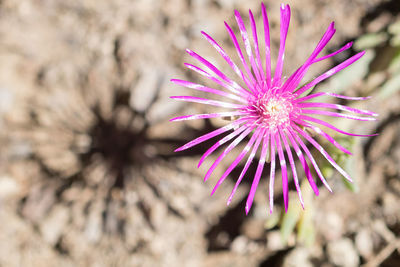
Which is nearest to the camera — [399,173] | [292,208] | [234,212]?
[292,208]

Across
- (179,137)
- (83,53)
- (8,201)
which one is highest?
(83,53)

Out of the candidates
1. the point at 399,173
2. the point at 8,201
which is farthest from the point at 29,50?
the point at 399,173

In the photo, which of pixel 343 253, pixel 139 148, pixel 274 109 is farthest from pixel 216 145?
pixel 343 253

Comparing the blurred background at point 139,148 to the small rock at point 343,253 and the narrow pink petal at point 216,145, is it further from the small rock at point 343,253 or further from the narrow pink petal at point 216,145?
the narrow pink petal at point 216,145

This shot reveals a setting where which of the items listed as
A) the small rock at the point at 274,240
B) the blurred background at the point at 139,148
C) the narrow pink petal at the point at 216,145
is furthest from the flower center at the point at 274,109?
the small rock at the point at 274,240

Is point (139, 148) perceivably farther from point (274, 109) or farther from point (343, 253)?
point (343, 253)

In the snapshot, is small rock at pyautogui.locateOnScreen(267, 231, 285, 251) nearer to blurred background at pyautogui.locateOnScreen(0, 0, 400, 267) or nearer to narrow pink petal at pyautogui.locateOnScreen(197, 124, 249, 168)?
blurred background at pyautogui.locateOnScreen(0, 0, 400, 267)

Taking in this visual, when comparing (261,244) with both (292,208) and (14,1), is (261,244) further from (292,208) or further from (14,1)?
(14,1)

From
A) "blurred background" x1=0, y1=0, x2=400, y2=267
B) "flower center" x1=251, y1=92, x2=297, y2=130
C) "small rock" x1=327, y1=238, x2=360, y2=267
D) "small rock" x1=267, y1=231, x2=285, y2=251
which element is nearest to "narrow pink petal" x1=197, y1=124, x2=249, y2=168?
"flower center" x1=251, y1=92, x2=297, y2=130
